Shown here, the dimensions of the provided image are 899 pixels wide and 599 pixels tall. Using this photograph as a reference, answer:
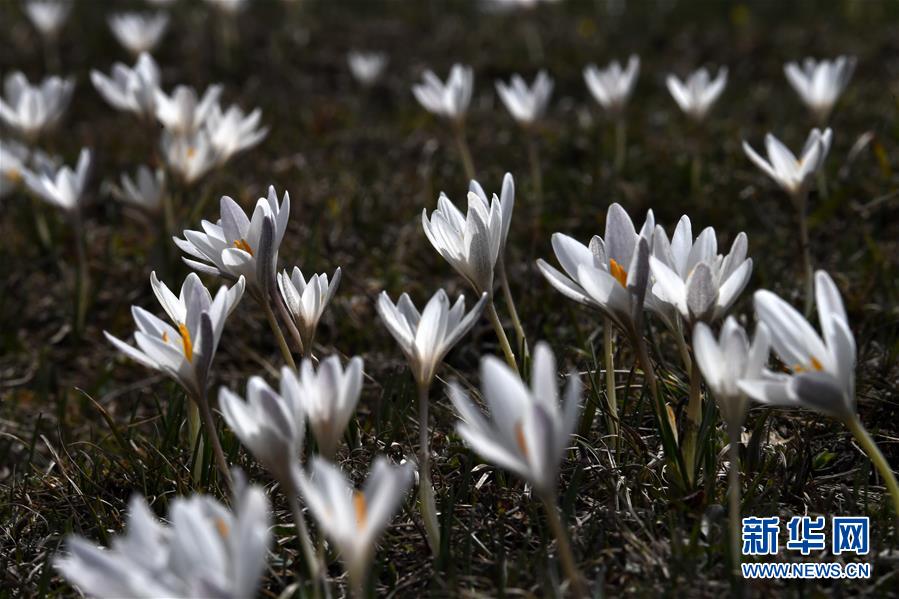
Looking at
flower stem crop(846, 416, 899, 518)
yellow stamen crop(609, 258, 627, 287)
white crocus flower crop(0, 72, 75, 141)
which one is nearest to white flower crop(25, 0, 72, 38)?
white crocus flower crop(0, 72, 75, 141)

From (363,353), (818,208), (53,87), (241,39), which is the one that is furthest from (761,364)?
(241,39)

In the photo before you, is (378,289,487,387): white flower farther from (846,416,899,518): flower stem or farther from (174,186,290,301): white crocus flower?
(846,416,899,518): flower stem

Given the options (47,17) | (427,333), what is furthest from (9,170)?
(47,17)

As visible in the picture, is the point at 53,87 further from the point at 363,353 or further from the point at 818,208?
the point at 818,208

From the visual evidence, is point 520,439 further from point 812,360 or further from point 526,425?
point 812,360

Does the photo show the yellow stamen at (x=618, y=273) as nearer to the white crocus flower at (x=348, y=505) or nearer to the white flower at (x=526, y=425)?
the white flower at (x=526, y=425)

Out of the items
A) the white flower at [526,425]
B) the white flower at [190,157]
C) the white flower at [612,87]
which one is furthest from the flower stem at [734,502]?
the white flower at [612,87]
